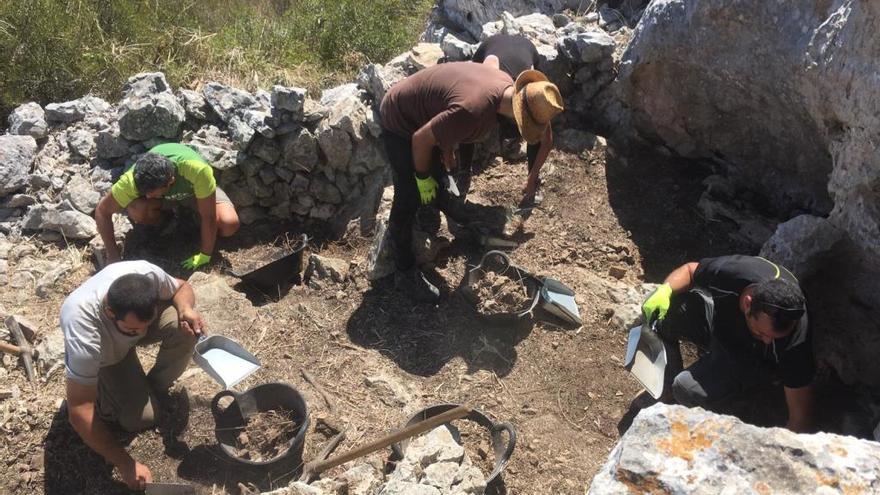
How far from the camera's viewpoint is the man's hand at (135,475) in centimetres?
354

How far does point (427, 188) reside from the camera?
173 inches

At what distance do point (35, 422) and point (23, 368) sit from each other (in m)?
0.46

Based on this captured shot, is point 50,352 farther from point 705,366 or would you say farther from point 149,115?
point 705,366

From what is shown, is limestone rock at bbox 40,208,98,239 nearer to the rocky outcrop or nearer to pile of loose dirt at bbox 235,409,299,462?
pile of loose dirt at bbox 235,409,299,462

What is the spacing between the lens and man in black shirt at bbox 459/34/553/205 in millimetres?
4766

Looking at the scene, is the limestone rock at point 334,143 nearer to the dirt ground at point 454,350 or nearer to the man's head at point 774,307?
the dirt ground at point 454,350

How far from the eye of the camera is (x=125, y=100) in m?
5.53

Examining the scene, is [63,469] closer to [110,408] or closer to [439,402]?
[110,408]

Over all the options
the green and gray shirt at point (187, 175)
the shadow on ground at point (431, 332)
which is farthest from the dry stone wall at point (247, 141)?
the shadow on ground at point (431, 332)

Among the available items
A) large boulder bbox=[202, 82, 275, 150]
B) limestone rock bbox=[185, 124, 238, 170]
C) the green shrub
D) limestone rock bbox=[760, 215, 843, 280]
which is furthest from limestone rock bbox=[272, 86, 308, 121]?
limestone rock bbox=[760, 215, 843, 280]

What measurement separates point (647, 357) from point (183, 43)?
5.37m

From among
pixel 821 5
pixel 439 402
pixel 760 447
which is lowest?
pixel 439 402

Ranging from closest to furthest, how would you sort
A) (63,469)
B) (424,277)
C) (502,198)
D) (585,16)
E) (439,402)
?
(63,469), (439,402), (424,277), (502,198), (585,16)

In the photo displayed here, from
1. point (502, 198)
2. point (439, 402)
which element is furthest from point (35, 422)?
point (502, 198)
